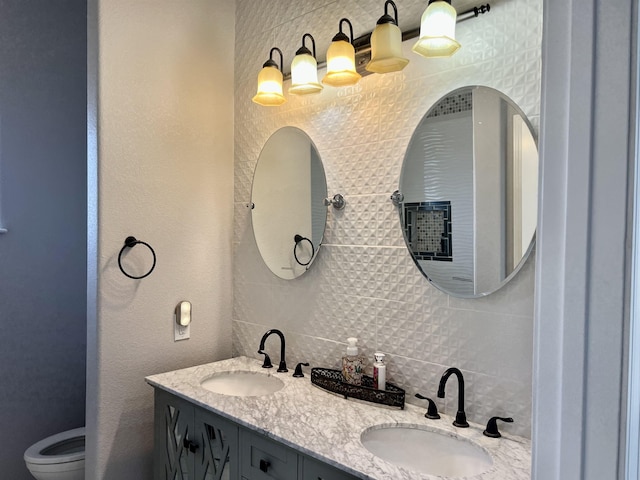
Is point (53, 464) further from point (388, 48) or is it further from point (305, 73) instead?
point (388, 48)

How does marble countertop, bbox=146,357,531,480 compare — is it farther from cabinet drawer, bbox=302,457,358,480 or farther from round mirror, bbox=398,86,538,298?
round mirror, bbox=398,86,538,298

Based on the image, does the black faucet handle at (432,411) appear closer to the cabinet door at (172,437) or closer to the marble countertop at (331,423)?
the marble countertop at (331,423)

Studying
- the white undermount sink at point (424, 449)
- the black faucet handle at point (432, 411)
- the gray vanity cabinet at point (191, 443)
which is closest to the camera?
the white undermount sink at point (424, 449)

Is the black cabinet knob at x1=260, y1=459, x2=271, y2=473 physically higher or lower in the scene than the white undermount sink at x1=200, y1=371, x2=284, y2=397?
lower

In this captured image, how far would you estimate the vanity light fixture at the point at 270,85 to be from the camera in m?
1.93

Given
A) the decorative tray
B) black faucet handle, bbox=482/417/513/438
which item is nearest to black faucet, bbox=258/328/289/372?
the decorative tray

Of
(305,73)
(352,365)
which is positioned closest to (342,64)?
(305,73)

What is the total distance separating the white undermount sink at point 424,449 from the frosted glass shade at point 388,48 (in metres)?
1.13

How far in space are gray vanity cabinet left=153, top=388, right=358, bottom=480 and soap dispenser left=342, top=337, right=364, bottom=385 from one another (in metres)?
0.39

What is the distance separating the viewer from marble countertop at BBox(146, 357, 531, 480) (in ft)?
3.84

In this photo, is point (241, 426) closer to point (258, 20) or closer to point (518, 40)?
point (518, 40)

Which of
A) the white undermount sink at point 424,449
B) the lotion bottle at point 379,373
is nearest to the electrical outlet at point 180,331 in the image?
the lotion bottle at point 379,373

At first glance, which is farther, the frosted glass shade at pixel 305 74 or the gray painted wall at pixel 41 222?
the gray painted wall at pixel 41 222

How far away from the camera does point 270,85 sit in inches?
76.0
